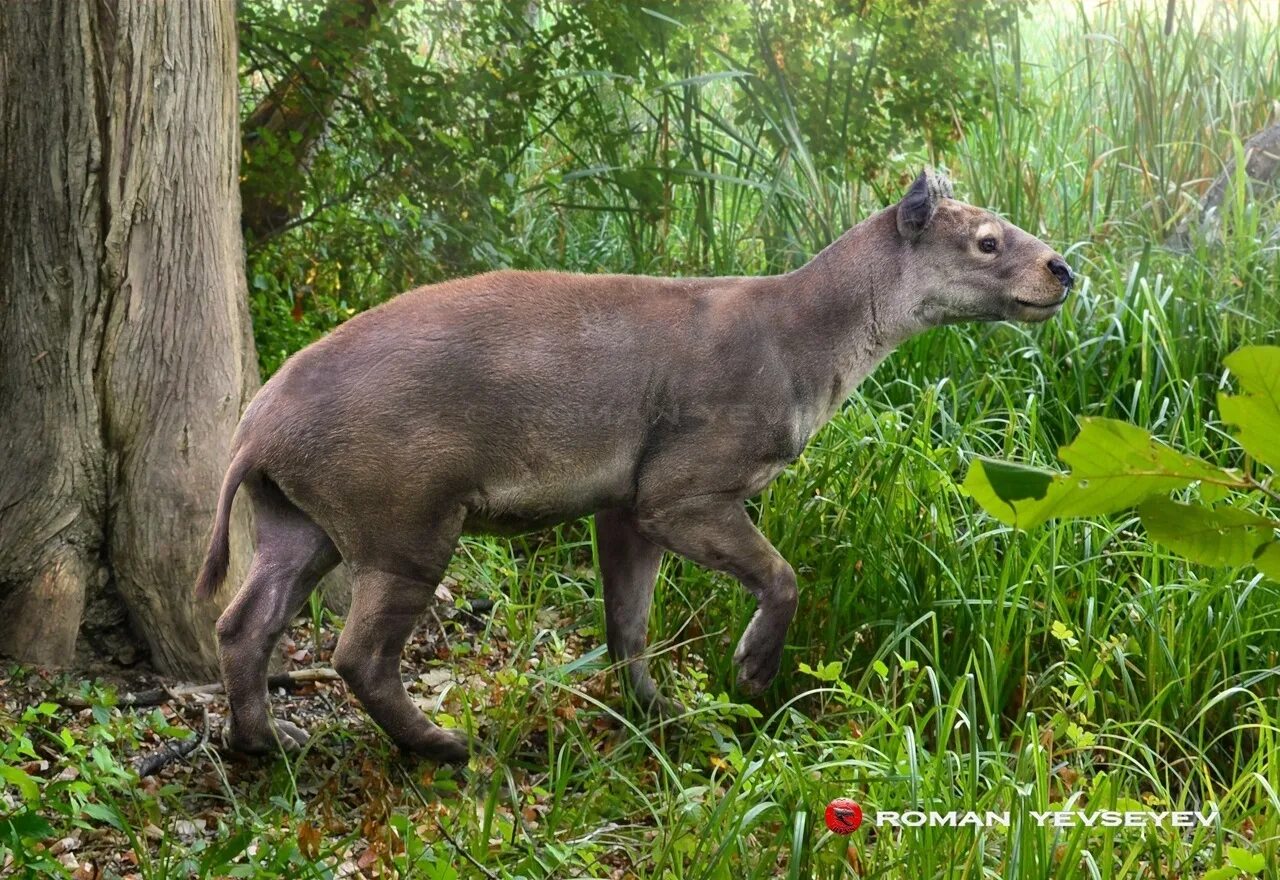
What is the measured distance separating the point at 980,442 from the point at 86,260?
3.71 metres

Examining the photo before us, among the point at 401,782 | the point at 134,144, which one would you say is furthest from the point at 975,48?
the point at 401,782

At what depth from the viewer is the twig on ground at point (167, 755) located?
418 cm

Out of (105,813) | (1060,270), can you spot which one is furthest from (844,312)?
(105,813)

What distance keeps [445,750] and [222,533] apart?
966 millimetres

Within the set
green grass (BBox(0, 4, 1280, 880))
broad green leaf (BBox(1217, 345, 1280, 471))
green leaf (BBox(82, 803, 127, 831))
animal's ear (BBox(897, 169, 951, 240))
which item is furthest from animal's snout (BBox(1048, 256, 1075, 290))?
broad green leaf (BBox(1217, 345, 1280, 471))

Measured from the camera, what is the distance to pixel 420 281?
6844mm

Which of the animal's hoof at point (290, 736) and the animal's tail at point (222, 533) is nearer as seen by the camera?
the animal's tail at point (222, 533)

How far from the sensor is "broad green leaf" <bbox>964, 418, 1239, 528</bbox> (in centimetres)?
97

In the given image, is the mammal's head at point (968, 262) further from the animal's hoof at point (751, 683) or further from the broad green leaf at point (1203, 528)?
the broad green leaf at point (1203, 528)

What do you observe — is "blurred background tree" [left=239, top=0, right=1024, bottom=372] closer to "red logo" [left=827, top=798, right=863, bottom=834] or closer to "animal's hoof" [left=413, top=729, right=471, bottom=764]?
"animal's hoof" [left=413, top=729, right=471, bottom=764]

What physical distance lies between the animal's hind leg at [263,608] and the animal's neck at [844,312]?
166cm

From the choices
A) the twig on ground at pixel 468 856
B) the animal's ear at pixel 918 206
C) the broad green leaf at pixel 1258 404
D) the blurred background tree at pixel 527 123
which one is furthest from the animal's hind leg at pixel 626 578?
the broad green leaf at pixel 1258 404

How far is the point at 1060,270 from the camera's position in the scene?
4.70 metres

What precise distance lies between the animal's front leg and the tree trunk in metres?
Result: 1.59
